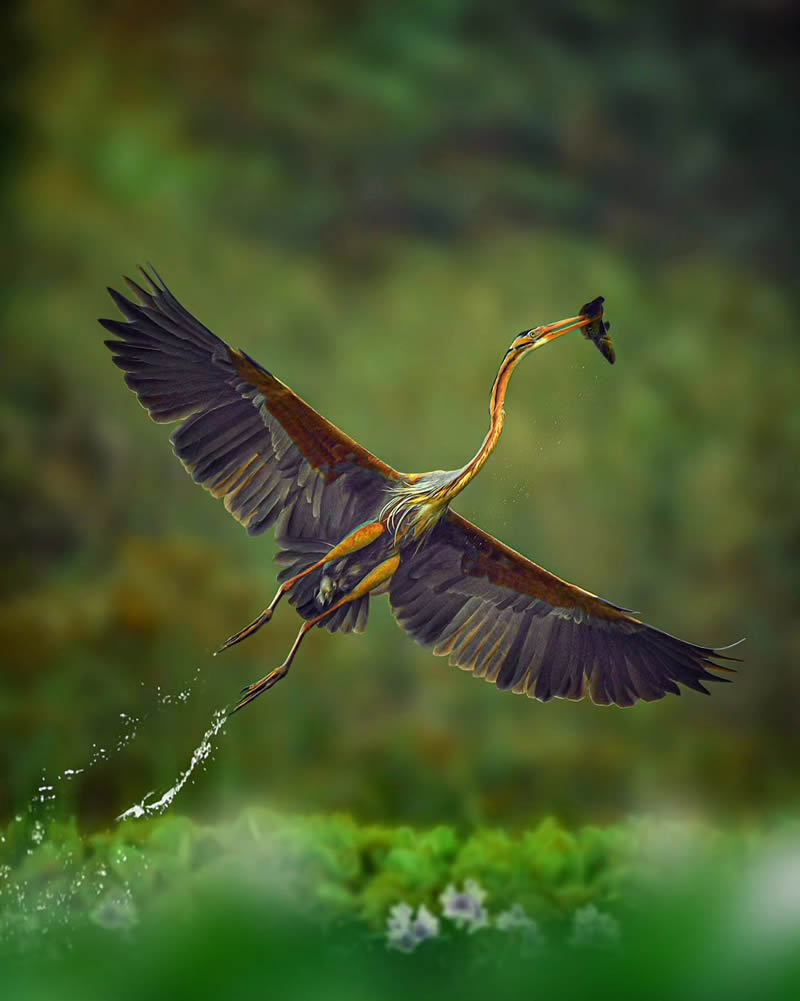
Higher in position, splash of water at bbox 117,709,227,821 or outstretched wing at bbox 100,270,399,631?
outstretched wing at bbox 100,270,399,631

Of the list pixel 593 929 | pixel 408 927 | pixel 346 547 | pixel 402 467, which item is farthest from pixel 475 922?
pixel 402 467

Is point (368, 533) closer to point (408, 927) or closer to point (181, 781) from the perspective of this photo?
point (181, 781)

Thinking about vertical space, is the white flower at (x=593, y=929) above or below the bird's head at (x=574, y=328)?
below

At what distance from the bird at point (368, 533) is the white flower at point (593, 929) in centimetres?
65

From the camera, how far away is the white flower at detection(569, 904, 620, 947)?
3.32 meters

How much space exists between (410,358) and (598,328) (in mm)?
734

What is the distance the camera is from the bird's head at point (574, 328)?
10.2 ft

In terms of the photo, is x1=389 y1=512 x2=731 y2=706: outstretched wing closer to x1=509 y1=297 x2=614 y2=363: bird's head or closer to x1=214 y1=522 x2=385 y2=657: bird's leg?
x1=214 y1=522 x2=385 y2=657: bird's leg

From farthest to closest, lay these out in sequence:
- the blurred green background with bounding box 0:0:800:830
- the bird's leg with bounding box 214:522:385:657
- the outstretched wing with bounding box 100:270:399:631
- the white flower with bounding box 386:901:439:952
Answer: the blurred green background with bounding box 0:0:800:830
the white flower with bounding box 386:901:439:952
the bird's leg with bounding box 214:522:385:657
the outstretched wing with bounding box 100:270:399:631

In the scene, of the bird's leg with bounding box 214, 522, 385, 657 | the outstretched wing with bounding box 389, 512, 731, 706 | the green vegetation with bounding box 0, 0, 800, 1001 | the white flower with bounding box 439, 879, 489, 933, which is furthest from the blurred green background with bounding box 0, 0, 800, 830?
the bird's leg with bounding box 214, 522, 385, 657

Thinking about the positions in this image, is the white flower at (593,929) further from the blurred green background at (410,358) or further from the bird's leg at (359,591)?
the bird's leg at (359,591)

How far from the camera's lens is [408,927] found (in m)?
3.28

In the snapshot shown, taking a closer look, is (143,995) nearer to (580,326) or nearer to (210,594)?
(210,594)

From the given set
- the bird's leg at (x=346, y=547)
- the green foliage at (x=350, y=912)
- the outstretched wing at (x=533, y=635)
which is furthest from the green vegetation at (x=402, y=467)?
the bird's leg at (x=346, y=547)
